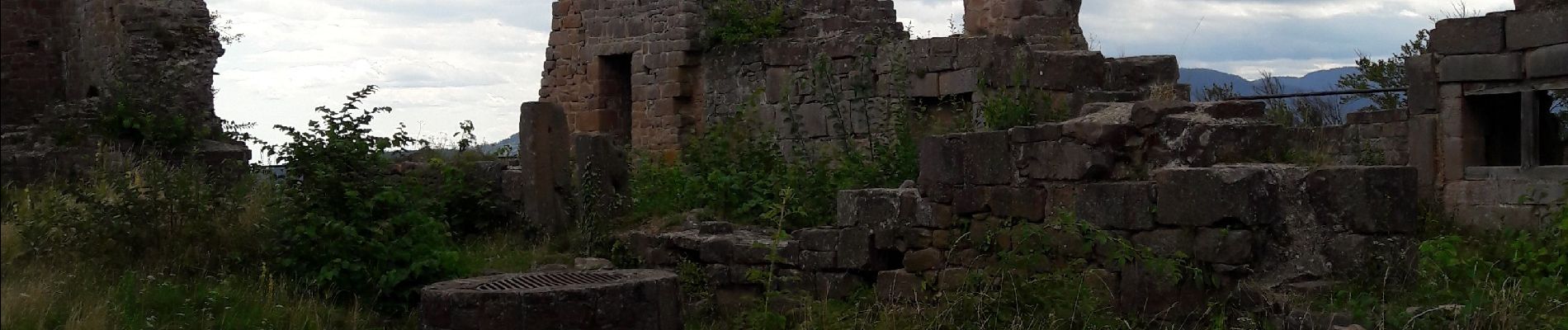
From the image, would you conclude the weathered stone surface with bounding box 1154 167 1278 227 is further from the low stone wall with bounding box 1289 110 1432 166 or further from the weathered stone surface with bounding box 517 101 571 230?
the low stone wall with bounding box 1289 110 1432 166

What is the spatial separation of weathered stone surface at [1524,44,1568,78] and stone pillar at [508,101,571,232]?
28.4 ft

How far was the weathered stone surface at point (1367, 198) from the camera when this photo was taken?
6465 millimetres

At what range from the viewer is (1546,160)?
46.2 ft

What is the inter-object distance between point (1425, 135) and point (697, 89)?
7347 mm

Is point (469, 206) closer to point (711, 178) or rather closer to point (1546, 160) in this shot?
point (711, 178)

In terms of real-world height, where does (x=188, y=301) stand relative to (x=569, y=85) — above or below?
below

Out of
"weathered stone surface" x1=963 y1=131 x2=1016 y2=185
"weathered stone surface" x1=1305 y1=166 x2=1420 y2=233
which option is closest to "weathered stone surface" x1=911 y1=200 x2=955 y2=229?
"weathered stone surface" x1=963 y1=131 x2=1016 y2=185

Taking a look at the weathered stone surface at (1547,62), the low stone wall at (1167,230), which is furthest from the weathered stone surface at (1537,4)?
the low stone wall at (1167,230)

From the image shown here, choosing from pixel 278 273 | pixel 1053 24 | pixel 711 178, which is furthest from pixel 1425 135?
pixel 278 273

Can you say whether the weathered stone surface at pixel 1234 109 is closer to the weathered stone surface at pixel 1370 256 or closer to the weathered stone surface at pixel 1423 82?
the weathered stone surface at pixel 1370 256

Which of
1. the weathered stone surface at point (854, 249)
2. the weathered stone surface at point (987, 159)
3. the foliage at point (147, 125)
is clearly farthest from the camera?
the foliage at point (147, 125)

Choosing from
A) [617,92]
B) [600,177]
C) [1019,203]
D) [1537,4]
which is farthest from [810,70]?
[1537,4]

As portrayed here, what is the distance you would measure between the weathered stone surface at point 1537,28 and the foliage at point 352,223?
9.70 meters

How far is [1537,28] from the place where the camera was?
42.2 feet
